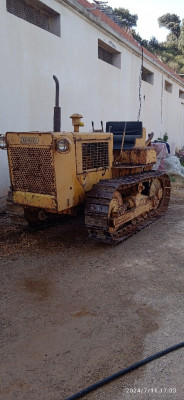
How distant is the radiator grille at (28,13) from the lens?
7854 millimetres

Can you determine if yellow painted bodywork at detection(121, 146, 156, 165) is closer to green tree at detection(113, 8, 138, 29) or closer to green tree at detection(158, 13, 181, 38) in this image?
green tree at detection(113, 8, 138, 29)

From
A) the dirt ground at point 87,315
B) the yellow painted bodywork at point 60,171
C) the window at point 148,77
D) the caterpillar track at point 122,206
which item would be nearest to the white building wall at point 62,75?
the window at point 148,77

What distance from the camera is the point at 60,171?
4.82 metres

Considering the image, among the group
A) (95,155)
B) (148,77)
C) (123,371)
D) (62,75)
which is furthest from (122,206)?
(148,77)

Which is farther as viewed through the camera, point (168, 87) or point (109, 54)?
point (168, 87)

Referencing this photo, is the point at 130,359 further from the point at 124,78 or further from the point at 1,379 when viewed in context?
the point at 124,78

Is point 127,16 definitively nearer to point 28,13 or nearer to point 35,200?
point 28,13

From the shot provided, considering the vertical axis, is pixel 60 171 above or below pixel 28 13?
below

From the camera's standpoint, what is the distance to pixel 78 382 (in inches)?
100

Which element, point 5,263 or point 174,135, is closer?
point 5,263

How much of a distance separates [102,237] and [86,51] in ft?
23.1

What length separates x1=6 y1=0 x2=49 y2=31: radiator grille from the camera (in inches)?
309

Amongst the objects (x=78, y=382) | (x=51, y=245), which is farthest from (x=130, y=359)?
(x=51, y=245)

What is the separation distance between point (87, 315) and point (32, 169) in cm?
230
